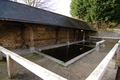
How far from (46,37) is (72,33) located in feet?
17.2

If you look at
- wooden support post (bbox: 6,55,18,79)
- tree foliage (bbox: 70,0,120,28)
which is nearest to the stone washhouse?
wooden support post (bbox: 6,55,18,79)

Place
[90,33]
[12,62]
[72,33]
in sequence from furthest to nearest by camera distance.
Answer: [90,33]
[72,33]
[12,62]

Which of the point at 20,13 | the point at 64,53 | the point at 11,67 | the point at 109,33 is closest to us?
the point at 11,67

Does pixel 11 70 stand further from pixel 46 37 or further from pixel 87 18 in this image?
pixel 87 18

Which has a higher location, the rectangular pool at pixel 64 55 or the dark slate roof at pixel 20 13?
the dark slate roof at pixel 20 13

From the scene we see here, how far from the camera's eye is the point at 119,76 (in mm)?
2602

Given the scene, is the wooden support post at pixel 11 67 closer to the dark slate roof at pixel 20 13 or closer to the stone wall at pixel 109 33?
the dark slate roof at pixel 20 13

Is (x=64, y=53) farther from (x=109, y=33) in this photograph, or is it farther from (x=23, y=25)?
(x=109, y=33)

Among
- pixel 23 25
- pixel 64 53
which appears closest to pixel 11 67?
pixel 64 53

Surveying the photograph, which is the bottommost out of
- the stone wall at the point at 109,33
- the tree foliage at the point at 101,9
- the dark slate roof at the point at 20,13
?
the stone wall at the point at 109,33

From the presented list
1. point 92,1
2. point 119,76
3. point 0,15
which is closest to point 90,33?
point 92,1

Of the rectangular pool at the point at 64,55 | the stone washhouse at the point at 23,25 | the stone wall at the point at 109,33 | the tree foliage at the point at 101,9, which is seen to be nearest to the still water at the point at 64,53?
the rectangular pool at the point at 64,55

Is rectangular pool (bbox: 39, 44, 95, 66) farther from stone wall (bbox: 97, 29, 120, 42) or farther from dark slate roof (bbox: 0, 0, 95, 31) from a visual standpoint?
stone wall (bbox: 97, 29, 120, 42)

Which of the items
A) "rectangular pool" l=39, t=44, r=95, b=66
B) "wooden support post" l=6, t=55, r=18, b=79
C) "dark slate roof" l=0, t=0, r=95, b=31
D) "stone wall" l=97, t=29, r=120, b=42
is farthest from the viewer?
"stone wall" l=97, t=29, r=120, b=42
